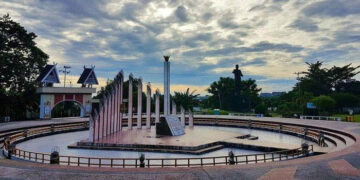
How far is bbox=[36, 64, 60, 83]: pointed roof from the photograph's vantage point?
3977cm

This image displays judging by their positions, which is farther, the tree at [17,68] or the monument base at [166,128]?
the tree at [17,68]

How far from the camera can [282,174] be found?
39.1 feet

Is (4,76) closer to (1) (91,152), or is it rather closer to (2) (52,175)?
(1) (91,152)

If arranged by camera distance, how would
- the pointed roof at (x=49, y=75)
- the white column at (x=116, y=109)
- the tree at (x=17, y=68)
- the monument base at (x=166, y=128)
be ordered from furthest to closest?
the pointed roof at (x=49, y=75), the tree at (x=17, y=68), the white column at (x=116, y=109), the monument base at (x=166, y=128)

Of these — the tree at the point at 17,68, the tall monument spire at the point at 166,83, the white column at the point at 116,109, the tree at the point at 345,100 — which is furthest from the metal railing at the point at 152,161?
the tree at the point at 345,100

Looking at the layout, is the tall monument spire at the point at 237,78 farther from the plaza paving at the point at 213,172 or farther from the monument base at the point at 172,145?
the plaza paving at the point at 213,172

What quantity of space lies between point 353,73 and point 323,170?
73.3m

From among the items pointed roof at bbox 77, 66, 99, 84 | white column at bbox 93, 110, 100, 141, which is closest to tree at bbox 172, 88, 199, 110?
pointed roof at bbox 77, 66, 99, 84

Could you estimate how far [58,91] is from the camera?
3962 centimetres

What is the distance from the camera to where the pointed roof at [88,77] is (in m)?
44.9

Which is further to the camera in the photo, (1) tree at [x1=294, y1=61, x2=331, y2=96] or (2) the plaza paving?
(1) tree at [x1=294, y1=61, x2=331, y2=96]

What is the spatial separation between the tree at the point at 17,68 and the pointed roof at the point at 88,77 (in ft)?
22.4

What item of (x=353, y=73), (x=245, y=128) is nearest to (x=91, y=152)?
(x=245, y=128)

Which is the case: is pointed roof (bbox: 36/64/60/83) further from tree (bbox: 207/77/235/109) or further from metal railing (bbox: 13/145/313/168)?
tree (bbox: 207/77/235/109)
